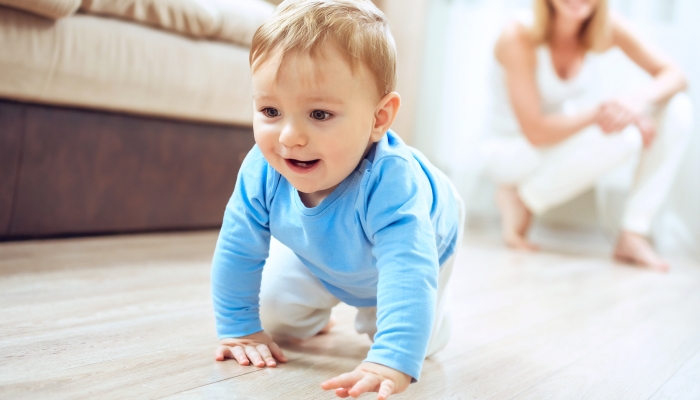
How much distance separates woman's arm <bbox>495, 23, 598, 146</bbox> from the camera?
1.92m

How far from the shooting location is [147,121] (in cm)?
134

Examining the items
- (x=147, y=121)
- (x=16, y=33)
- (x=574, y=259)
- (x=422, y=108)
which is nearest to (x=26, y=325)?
(x=16, y=33)

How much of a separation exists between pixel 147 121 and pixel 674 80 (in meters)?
1.43

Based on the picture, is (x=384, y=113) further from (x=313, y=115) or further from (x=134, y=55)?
(x=134, y=55)

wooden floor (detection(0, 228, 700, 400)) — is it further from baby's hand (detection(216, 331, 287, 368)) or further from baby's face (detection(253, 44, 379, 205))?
baby's face (detection(253, 44, 379, 205))

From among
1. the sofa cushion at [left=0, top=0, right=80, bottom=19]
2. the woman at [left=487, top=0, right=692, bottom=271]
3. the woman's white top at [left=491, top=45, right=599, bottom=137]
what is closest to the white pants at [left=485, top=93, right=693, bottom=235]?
the woman at [left=487, top=0, right=692, bottom=271]

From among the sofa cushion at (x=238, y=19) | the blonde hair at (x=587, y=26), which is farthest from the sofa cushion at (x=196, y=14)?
the blonde hair at (x=587, y=26)

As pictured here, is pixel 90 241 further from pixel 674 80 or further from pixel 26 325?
pixel 674 80

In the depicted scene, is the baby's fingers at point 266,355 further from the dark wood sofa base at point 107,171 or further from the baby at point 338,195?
the dark wood sofa base at point 107,171

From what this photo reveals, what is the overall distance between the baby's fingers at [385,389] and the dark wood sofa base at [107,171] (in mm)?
817

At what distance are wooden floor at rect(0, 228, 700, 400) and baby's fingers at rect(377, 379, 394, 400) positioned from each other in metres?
0.10

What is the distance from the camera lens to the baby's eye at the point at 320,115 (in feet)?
2.07

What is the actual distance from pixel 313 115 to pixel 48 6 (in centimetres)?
63

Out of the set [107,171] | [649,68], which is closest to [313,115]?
[107,171]
